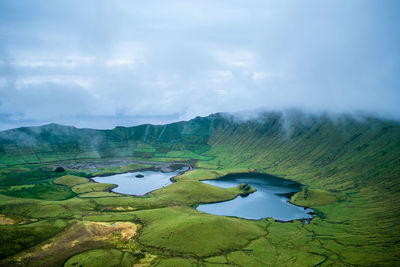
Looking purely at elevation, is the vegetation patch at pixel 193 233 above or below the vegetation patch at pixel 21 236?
below

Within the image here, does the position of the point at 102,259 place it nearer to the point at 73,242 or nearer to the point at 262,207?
the point at 73,242

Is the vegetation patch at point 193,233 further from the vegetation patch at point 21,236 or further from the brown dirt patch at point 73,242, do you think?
the vegetation patch at point 21,236

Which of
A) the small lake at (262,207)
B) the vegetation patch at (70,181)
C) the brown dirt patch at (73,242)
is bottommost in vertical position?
the small lake at (262,207)

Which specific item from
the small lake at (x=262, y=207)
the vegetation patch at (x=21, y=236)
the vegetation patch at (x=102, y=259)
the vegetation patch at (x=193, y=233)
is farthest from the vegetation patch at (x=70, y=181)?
the vegetation patch at (x=102, y=259)

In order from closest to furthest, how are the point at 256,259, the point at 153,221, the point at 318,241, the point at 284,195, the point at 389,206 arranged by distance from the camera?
the point at 256,259, the point at 318,241, the point at 153,221, the point at 389,206, the point at 284,195

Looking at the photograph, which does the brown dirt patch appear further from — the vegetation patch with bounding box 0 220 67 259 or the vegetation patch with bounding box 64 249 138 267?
the vegetation patch with bounding box 64 249 138 267

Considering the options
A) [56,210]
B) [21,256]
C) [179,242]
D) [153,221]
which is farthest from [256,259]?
[56,210]

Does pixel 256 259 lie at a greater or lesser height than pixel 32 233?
lesser

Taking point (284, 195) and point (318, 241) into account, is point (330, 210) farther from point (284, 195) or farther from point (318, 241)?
point (318, 241)

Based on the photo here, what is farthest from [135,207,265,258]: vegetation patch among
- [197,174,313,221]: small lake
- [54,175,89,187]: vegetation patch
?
[54,175,89,187]: vegetation patch

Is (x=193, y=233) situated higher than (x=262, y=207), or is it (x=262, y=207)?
(x=193, y=233)

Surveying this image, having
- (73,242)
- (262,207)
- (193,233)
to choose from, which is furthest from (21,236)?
(262,207)
